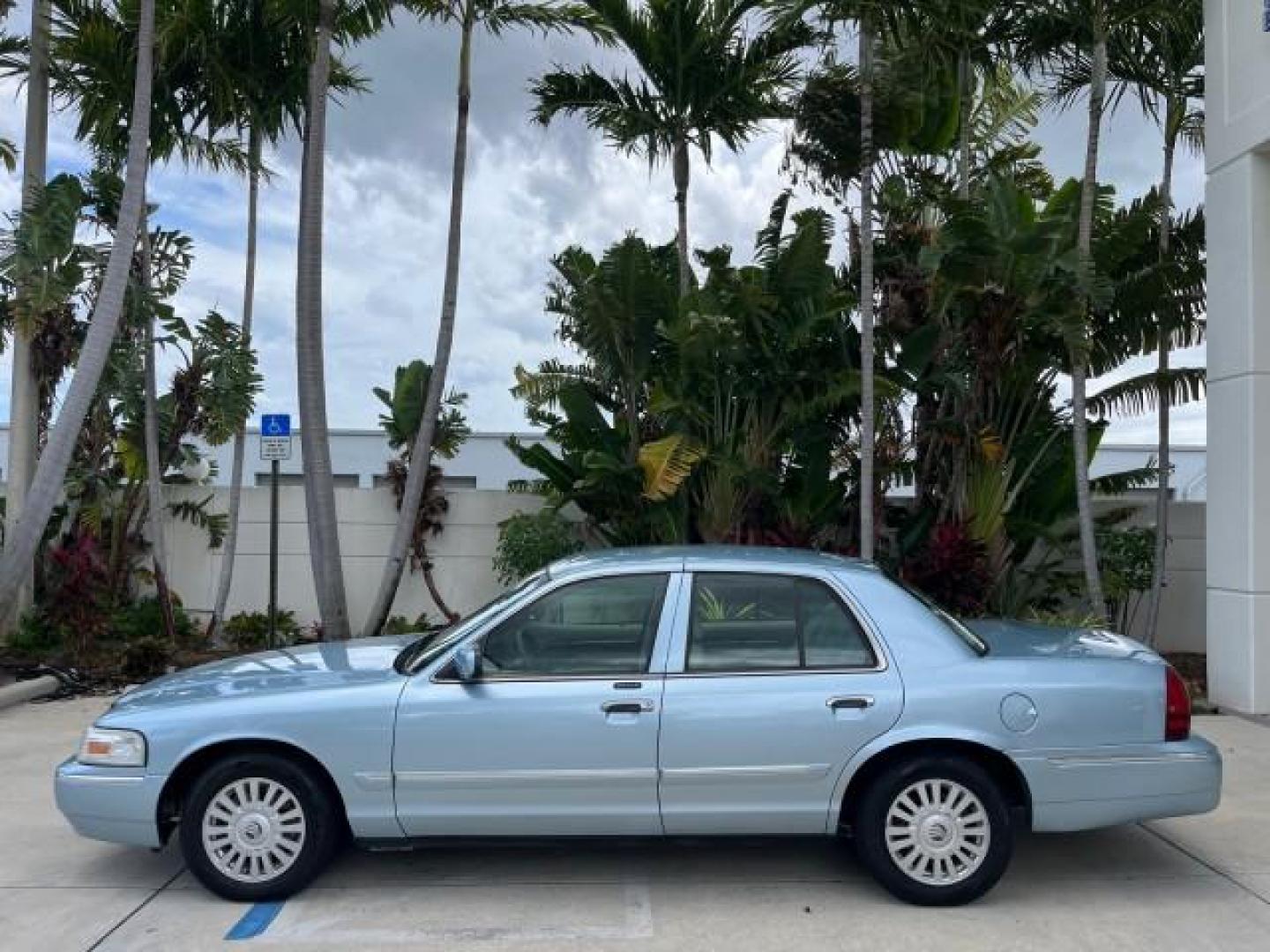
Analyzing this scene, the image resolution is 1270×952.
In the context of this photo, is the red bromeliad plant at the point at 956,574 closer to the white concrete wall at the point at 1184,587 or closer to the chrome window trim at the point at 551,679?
the white concrete wall at the point at 1184,587

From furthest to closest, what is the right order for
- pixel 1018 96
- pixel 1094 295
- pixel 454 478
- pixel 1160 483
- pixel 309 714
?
pixel 454 478 < pixel 1018 96 < pixel 1160 483 < pixel 1094 295 < pixel 309 714

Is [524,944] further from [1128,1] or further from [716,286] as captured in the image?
[1128,1]

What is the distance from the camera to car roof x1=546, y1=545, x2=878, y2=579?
17.3ft

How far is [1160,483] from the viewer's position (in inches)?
447

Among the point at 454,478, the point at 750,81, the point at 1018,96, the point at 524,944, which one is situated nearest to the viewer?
the point at 524,944

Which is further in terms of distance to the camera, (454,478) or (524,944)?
(454,478)

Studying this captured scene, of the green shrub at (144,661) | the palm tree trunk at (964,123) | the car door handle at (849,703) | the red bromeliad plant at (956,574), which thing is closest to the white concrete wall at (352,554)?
the green shrub at (144,661)

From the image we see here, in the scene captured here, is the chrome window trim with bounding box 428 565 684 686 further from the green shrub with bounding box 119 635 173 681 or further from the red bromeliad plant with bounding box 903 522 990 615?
the green shrub with bounding box 119 635 173 681

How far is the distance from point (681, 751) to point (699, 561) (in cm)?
89

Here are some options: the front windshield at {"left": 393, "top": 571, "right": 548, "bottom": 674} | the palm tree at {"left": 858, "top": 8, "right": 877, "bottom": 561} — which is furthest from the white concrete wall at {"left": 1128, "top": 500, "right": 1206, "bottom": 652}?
the front windshield at {"left": 393, "top": 571, "right": 548, "bottom": 674}

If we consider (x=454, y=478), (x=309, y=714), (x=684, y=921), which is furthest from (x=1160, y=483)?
(x=454, y=478)

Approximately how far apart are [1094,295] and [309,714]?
25.7 feet

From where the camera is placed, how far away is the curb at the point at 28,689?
9.71m

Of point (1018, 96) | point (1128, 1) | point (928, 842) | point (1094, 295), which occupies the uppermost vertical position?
point (1018, 96)
